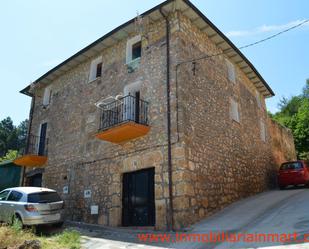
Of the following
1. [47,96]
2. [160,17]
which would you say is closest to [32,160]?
[47,96]

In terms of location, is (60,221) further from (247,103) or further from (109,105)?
(247,103)

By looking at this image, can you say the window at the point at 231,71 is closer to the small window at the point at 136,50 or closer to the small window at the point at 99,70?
the small window at the point at 136,50

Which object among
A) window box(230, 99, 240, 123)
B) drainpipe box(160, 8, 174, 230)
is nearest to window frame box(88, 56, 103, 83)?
drainpipe box(160, 8, 174, 230)

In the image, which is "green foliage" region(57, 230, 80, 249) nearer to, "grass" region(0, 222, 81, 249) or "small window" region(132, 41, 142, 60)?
"grass" region(0, 222, 81, 249)

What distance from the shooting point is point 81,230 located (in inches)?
343

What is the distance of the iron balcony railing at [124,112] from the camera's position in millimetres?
9711

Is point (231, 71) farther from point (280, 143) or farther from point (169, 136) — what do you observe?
point (280, 143)

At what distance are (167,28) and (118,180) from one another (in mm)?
5326

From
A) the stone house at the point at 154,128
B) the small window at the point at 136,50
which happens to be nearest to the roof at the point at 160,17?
the stone house at the point at 154,128

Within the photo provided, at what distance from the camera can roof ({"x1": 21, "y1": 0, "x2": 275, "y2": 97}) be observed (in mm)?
9719

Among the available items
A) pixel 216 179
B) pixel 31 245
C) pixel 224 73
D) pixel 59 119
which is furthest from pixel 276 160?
A: pixel 31 245

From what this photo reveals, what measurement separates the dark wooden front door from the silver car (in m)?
2.04

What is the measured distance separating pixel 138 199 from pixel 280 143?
12.5 metres

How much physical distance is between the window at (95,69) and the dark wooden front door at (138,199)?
5005mm
